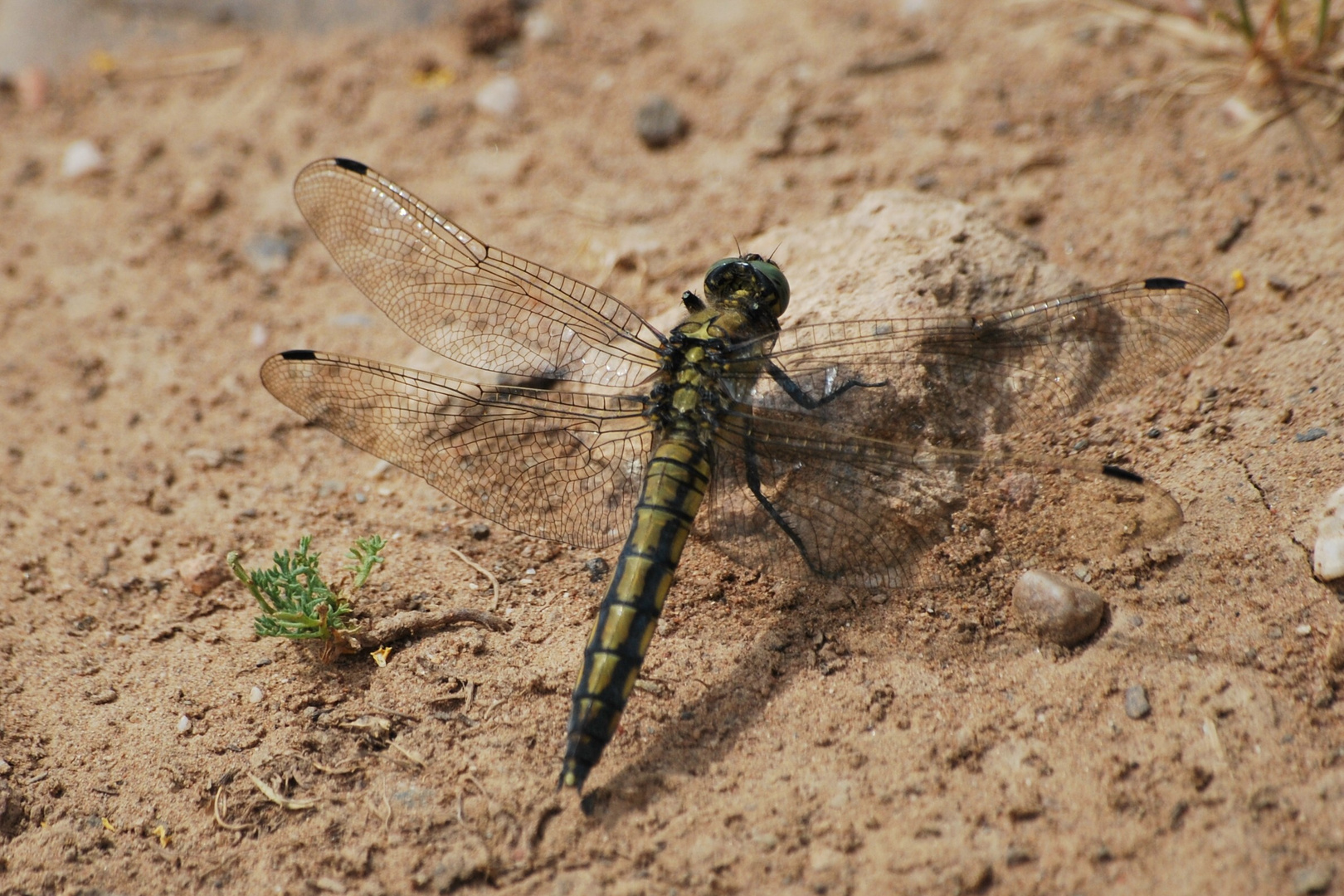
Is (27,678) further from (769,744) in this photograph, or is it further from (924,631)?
(924,631)

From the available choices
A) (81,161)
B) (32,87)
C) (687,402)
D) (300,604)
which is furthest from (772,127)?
(32,87)

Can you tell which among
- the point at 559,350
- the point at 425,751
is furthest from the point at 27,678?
the point at 559,350

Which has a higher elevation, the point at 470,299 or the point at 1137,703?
the point at 470,299

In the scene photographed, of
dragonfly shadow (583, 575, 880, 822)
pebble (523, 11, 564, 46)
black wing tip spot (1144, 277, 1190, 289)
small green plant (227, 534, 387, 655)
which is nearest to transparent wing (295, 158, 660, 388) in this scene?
small green plant (227, 534, 387, 655)

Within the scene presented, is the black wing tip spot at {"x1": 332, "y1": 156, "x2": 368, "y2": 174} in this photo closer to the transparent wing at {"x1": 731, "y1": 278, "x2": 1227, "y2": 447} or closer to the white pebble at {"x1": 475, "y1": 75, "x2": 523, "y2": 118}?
the transparent wing at {"x1": 731, "y1": 278, "x2": 1227, "y2": 447}

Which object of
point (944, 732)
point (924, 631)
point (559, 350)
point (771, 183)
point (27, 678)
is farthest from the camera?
point (771, 183)

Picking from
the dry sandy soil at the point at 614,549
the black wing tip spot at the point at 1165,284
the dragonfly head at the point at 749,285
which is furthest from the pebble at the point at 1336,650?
the dragonfly head at the point at 749,285

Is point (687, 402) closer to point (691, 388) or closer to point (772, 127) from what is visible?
point (691, 388)
